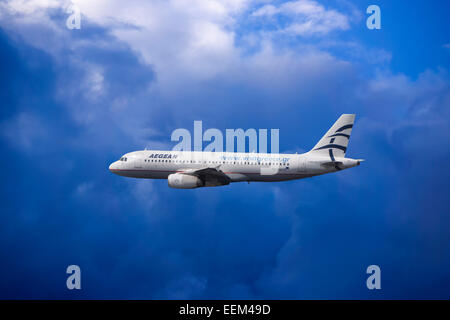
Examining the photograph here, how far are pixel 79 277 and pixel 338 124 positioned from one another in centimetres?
2712

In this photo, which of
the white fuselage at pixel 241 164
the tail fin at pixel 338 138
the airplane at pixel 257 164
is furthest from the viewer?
the tail fin at pixel 338 138

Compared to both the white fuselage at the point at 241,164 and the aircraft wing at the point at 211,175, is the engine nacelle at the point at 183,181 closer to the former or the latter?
the aircraft wing at the point at 211,175

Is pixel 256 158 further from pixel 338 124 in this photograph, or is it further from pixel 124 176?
pixel 124 176

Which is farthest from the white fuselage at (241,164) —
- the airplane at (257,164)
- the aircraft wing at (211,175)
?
the aircraft wing at (211,175)

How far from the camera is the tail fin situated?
161 ft

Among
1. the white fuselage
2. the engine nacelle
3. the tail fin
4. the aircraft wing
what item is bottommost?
the engine nacelle

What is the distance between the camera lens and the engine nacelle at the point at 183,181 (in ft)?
158

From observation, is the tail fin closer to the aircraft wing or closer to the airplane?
the airplane

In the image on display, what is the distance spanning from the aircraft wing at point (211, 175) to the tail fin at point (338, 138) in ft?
29.8

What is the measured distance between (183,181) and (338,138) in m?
15.3

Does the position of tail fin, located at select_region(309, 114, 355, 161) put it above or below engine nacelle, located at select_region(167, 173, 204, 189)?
above

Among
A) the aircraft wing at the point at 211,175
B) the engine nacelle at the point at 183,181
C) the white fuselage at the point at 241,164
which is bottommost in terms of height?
the engine nacelle at the point at 183,181

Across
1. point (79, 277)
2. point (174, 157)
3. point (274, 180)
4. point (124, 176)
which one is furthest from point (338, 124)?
point (79, 277)

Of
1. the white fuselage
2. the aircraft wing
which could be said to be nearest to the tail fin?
the white fuselage
